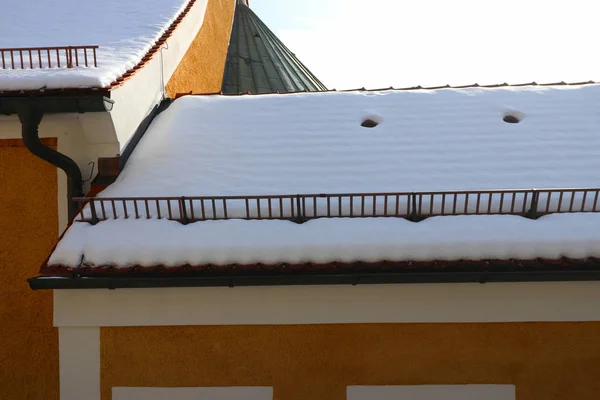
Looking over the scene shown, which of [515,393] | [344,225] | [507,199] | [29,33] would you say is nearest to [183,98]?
[29,33]

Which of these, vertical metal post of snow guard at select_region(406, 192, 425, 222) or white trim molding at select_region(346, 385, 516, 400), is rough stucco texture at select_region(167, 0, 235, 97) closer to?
vertical metal post of snow guard at select_region(406, 192, 425, 222)

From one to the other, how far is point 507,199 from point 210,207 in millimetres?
2726

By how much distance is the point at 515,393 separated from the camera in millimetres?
4375

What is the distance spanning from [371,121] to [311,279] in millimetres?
2603

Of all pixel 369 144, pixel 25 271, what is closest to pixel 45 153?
pixel 25 271

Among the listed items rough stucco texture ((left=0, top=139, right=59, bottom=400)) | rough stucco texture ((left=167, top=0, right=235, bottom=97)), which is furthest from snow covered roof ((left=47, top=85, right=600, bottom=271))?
rough stucco texture ((left=167, top=0, right=235, bottom=97))

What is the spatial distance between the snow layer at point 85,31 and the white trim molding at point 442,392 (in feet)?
12.1

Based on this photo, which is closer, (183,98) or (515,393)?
(515,393)

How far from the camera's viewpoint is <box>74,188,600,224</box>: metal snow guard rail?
4.44 m

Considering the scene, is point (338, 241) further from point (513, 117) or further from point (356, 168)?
point (513, 117)

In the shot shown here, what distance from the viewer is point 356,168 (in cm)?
518

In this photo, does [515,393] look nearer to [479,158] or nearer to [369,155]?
[479,158]

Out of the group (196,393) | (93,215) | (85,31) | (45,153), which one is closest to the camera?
(196,393)

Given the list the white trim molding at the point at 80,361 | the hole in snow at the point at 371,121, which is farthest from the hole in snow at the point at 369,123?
the white trim molding at the point at 80,361
